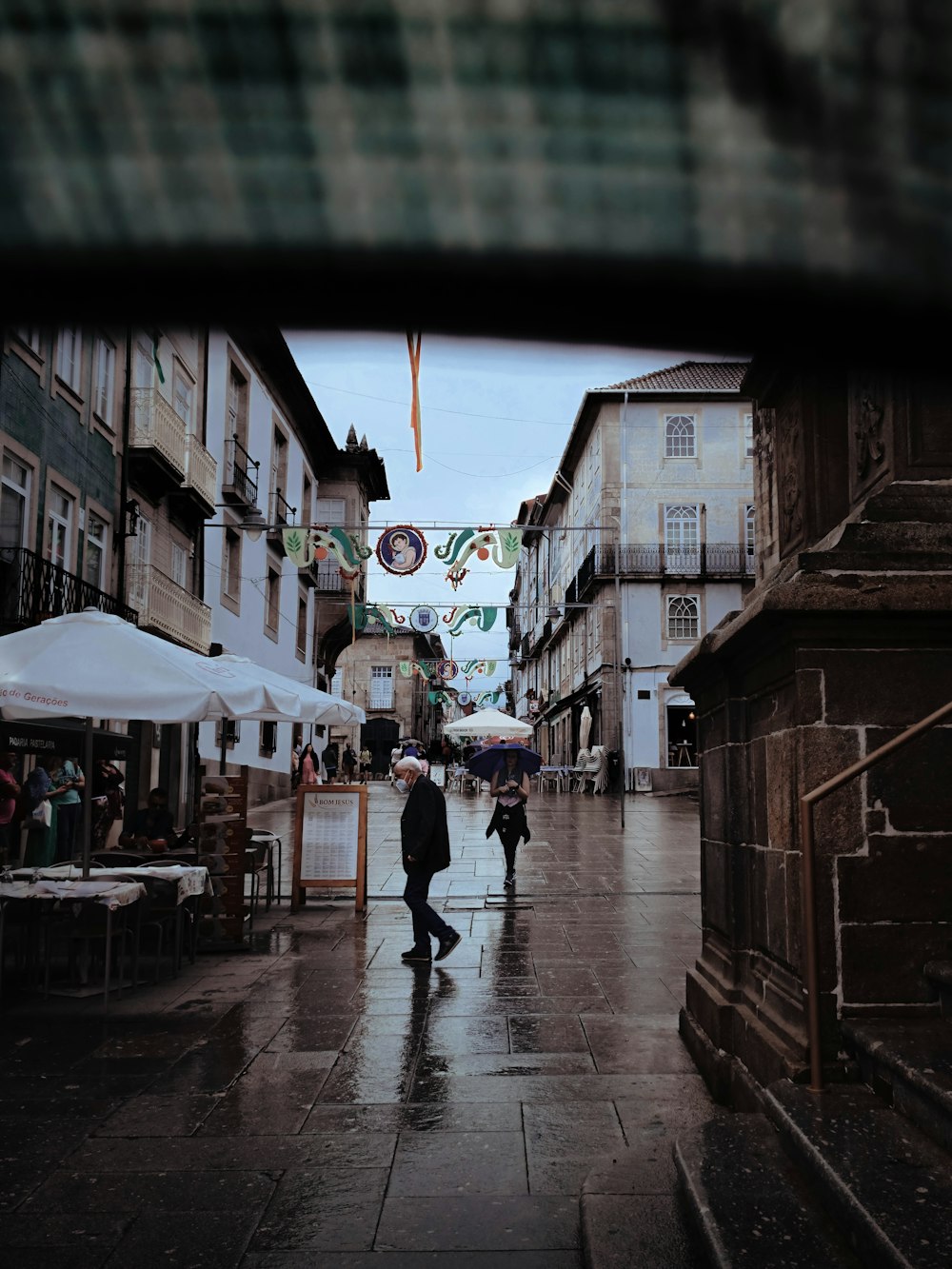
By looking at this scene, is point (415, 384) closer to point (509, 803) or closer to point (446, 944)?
point (446, 944)

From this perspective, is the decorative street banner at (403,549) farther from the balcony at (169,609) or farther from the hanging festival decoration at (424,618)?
the hanging festival decoration at (424,618)

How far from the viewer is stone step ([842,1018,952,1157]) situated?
3537 mm

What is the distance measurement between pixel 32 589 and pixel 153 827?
5.48m

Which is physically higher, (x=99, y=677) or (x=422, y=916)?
(x=99, y=677)

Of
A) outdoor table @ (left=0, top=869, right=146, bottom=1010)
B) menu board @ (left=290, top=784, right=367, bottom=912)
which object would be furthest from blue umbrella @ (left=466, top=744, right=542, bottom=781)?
outdoor table @ (left=0, top=869, right=146, bottom=1010)

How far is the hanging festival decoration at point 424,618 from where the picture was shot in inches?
1215

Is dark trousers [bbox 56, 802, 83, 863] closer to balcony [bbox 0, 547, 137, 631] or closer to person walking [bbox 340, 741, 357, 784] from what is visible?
balcony [bbox 0, 547, 137, 631]

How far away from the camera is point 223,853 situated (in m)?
9.61

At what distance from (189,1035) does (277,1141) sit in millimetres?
2003

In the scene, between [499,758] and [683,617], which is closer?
[499,758]

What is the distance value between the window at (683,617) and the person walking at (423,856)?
3292cm

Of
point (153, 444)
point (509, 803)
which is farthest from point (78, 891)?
point (153, 444)

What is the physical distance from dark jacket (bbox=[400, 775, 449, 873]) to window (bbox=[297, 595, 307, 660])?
87.5 feet

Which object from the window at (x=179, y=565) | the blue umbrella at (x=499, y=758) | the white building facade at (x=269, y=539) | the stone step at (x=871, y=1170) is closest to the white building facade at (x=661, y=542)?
the white building facade at (x=269, y=539)
